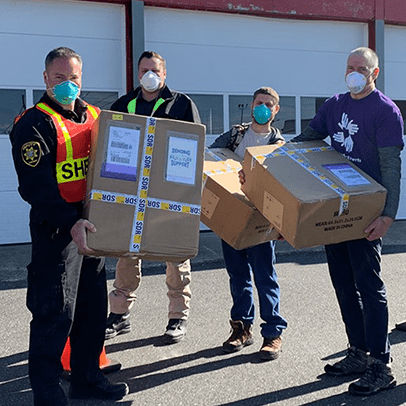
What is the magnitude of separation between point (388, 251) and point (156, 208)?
17.8 ft

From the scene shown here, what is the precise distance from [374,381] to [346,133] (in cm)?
143

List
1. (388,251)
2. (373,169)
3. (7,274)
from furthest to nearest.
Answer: (388,251)
(7,274)
(373,169)

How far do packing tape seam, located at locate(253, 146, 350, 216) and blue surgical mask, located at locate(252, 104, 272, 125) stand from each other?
1.48 ft

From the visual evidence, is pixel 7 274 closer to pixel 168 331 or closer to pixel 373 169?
pixel 168 331

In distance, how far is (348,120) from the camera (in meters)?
3.29

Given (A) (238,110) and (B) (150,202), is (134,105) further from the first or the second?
(A) (238,110)

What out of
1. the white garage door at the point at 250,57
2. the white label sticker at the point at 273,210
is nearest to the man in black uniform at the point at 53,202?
→ the white label sticker at the point at 273,210

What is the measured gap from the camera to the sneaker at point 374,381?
322 cm

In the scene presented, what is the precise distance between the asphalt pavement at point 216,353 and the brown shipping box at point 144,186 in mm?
960

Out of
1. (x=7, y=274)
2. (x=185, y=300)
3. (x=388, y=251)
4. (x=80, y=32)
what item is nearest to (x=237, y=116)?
(x=80, y=32)

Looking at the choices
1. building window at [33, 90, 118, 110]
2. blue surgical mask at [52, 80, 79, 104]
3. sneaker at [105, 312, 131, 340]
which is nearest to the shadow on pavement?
sneaker at [105, 312, 131, 340]

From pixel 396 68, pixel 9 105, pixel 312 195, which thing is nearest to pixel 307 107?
pixel 396 68

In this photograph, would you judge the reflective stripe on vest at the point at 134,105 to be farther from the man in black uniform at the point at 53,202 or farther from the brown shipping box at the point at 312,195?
the man in black uniform at the point at 53,202

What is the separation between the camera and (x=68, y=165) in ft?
9.29
